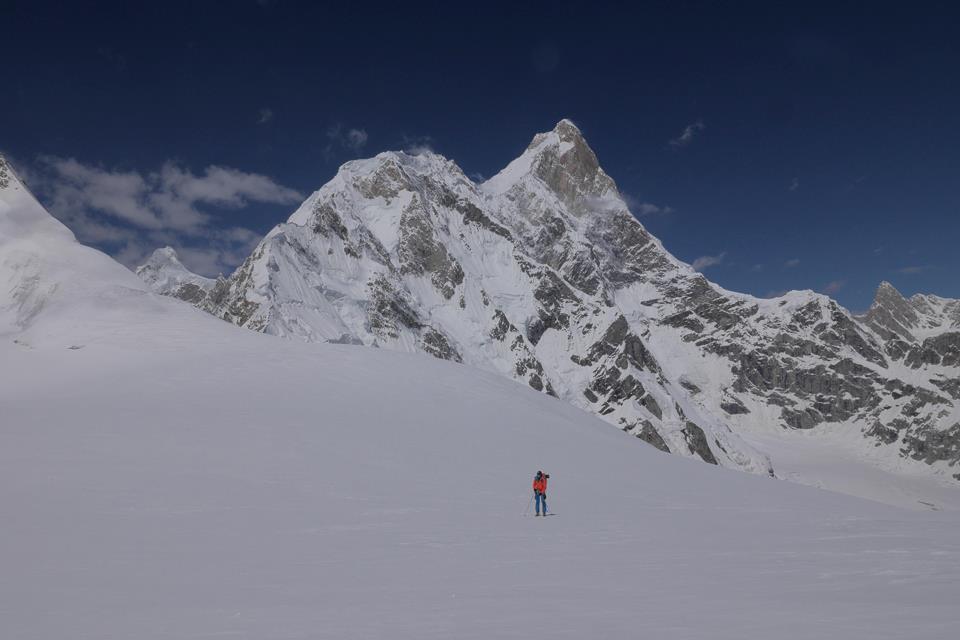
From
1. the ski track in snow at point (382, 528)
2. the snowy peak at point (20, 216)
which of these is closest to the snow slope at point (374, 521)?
the ski track in snow at point (382, 528)

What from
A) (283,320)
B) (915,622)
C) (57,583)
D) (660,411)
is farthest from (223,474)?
(660,411)

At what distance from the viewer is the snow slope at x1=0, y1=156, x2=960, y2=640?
7.82m

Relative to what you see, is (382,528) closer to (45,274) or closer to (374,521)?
(374,521)

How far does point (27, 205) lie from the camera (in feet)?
190

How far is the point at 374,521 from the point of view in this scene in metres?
15.5

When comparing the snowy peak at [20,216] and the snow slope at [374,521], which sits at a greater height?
the snowy peak at [20,216]

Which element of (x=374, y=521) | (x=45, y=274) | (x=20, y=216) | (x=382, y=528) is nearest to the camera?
(x=382, y=528)

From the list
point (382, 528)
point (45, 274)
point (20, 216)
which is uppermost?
point (20, 216)

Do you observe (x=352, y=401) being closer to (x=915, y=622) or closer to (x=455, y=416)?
(x=455, y=416)

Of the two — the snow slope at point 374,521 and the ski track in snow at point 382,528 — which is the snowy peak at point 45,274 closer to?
the snow slope at point 374,521

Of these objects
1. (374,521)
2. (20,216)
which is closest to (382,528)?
(374,521)

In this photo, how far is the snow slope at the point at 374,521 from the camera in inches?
308

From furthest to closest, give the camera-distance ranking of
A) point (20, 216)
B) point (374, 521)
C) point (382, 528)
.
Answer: point (20, 216)
point (374, 521)
point (382, 528)

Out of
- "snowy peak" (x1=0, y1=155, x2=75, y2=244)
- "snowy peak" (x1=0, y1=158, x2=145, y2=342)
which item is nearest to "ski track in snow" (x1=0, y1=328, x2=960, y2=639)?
"snowy peak" (x1=0, y1=158, x2=145, y2=342)
